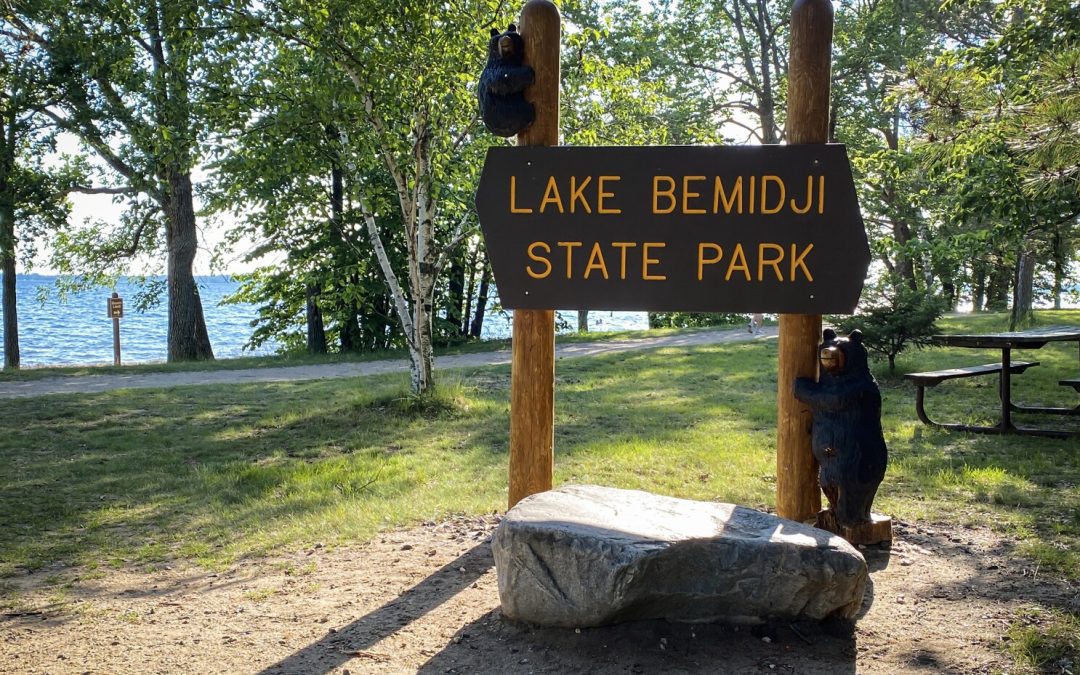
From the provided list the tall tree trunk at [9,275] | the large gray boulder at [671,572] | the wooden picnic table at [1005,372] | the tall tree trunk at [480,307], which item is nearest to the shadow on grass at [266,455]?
the wooden picnic table at [1005,372]

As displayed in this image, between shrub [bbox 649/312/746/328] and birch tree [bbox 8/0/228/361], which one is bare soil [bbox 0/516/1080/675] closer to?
birch tree [bbox 8/0/228/361]

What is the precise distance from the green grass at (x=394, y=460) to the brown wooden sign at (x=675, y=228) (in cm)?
216

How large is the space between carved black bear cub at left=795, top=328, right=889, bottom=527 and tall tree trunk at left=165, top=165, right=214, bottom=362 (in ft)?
50.1

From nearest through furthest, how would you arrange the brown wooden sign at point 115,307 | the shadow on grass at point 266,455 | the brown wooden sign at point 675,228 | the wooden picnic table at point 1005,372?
the brown wooden sign at point 675,228
the shadow on grass at point 266,455
the wooden picnic table at point 1005,372
the brown wooden sign at point 115,307

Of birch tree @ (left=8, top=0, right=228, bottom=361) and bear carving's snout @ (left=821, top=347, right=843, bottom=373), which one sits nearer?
bear carving's snout @ (left=821, top=347, right=843, bottom=373)

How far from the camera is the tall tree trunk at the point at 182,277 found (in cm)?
1750

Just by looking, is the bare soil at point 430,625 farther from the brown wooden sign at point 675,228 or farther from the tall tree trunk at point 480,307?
the tall tree trunk at point 480,307

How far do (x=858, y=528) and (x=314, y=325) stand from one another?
14925 millimetres

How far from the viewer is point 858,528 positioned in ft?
16.3

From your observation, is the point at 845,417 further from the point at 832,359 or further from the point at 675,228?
the point at 675,228

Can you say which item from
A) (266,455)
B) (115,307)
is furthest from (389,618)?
(115,307)

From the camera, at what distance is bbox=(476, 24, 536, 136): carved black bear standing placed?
486cm

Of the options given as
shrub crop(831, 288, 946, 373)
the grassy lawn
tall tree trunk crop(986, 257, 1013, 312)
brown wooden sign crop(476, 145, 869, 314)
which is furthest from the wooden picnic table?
tall tree trunk crop(986, 257, 1013, 312)

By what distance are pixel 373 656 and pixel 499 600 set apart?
0.77 meters
